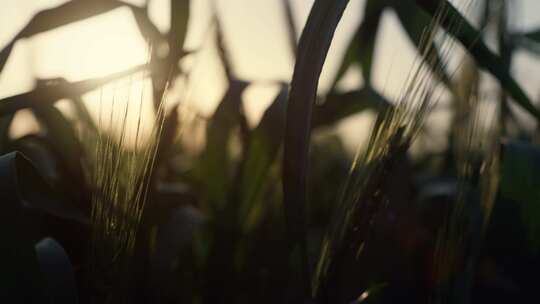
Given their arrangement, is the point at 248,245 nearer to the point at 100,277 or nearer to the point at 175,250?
the point at 175,250

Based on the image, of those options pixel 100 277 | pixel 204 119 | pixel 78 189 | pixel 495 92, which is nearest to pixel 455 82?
pixel 495 92

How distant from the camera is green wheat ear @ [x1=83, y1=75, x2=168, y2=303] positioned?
0.45m

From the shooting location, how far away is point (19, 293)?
42 centimetres

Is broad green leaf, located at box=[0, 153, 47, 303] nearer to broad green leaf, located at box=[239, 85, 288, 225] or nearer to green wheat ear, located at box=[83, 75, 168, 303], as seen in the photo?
green wheat ear, located at box=[83, 75, 168, 303]

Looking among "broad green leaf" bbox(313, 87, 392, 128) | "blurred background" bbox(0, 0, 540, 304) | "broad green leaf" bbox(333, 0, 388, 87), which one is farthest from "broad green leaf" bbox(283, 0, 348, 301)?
"broad green leaf" bbox(313, 87, 392, 128)

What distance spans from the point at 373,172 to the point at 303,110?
0.27 ft

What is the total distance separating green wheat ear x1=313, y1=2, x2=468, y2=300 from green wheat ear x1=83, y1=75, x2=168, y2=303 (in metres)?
0.17

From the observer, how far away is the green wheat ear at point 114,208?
45cm

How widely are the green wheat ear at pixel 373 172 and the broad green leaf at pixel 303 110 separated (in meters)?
0.04

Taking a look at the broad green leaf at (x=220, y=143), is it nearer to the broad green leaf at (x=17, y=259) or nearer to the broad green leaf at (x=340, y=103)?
the broad green leaf at (x=340, y=103)

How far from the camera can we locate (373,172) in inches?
19.5

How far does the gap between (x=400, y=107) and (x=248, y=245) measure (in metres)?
0.47

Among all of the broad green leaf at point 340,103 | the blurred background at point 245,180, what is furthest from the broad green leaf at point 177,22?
the broad green leaf at point 340,103

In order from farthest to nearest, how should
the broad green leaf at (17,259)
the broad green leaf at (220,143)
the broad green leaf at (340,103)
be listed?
the broad green leaf at (340,103) < the broad green leaf at (220,143) < the broad green leaf at (17,259)
